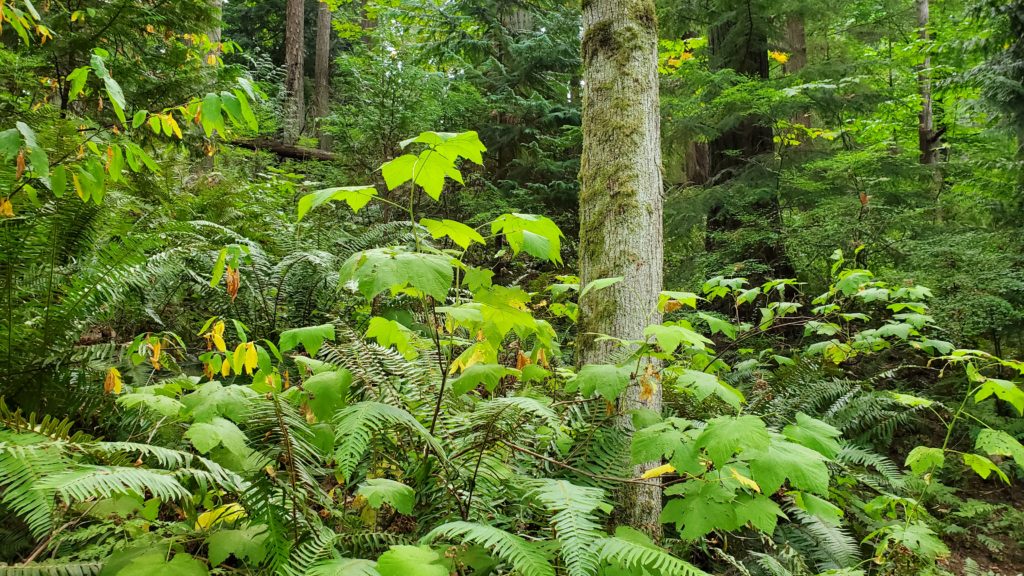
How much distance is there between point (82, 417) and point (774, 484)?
6.99 ft

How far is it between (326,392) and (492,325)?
0.53m

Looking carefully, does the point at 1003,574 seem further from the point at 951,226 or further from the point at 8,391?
the point at 8,391

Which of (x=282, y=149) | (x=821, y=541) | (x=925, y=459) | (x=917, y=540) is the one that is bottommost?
(x=821, y=541)

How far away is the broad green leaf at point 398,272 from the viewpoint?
1.22 metres

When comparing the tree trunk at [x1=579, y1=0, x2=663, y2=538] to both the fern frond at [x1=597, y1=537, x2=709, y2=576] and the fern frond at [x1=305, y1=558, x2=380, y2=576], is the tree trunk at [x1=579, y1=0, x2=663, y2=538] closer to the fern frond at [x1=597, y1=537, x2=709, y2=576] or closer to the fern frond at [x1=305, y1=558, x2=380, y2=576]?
the fern frond at [x1=597, y1=537, x2=709, y2=576]

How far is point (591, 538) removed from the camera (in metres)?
1.30

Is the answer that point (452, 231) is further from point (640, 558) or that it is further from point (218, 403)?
point (640, 558)

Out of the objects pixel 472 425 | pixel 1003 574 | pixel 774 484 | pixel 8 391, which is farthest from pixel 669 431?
pixel 1003 574

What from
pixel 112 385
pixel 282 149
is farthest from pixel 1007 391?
pixel 282 149

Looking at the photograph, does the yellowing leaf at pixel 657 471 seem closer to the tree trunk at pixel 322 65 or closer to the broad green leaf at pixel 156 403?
the broad green leaf at pixel 156 403

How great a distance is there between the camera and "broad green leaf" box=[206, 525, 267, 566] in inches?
51.3

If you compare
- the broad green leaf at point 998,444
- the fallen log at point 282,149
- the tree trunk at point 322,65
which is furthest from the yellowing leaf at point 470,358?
the tree trunk at point 322,65

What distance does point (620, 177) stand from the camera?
2580 mm

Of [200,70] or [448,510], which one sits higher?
[200,70]
